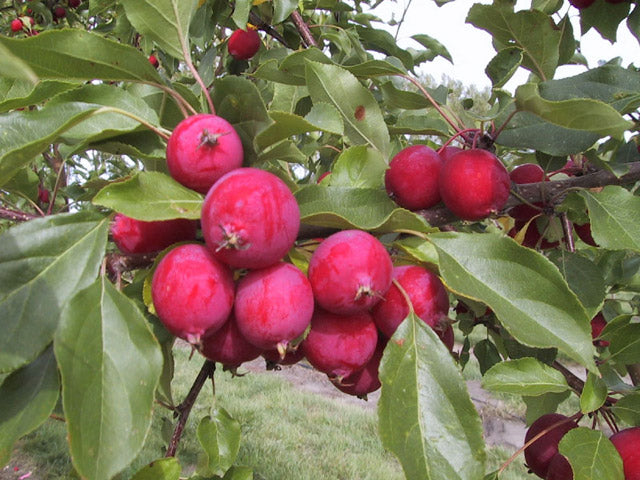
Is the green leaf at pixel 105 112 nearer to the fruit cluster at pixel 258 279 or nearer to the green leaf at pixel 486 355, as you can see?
the fruit cluster at pixel 258 279

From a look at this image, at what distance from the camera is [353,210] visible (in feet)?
2.27

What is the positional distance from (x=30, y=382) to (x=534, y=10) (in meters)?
0.99

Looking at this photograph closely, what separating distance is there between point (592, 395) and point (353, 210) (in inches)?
23.1

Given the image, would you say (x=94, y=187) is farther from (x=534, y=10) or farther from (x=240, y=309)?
(x=534, y=10)

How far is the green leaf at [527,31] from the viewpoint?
1.00 m

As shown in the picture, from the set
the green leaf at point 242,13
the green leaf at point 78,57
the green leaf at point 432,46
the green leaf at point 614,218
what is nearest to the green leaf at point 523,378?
the green leaf at point 614,218

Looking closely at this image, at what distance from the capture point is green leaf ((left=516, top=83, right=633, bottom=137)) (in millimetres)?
640

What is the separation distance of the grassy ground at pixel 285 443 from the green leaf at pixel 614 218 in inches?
103

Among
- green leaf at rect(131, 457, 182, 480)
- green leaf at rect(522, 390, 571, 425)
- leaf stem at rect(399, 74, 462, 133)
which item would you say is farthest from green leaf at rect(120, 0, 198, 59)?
green leaf at rect(522, 390, 571, 425)

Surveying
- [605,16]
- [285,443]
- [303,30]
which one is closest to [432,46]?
[303,30]

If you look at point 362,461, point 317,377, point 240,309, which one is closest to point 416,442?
point 240,309

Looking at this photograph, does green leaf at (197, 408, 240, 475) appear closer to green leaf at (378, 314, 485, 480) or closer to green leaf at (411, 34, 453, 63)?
green leaf at (378, 314, 485, 480)

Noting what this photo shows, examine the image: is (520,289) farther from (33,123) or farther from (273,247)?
(33,123)

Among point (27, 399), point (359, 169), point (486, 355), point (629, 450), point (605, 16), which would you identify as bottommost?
point (486, 355)
